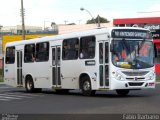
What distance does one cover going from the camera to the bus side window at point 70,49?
24219mm

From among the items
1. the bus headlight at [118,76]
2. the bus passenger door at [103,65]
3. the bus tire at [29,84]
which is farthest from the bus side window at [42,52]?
the bus headlight at [118,76]

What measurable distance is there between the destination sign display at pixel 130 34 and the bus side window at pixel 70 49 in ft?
8.38

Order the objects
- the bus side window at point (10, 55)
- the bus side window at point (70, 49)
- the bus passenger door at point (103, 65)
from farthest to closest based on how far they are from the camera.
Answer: the bus side window at point (10, 55), the bus side window at point (70, 49), the bus passenger door at point (103, 65)

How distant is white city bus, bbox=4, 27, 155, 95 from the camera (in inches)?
864

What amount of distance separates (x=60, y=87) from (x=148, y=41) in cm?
527

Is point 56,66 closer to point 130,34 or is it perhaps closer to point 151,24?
point 130,34

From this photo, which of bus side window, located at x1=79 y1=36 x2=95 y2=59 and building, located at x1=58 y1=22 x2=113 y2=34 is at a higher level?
building, located at x1=58 y1=22 x2=113 y2=34

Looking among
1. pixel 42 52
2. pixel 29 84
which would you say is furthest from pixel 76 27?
pixel 42 52

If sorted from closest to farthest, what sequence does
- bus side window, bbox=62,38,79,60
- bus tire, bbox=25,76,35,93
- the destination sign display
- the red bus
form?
the destination sign display
bus side window, bbox=62,38,79,60
bus tire, bbox=25,76,35,93
the red bus

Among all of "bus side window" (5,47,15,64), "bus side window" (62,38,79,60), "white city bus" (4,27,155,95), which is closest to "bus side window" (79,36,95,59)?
"white city bus" (4,27,155,95)

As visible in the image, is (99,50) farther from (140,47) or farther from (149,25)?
(149,25)

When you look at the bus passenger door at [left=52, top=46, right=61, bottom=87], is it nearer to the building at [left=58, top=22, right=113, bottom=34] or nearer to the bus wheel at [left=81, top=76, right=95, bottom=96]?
the bus wheel at [left=81, top=76, right=95, bottom=96]

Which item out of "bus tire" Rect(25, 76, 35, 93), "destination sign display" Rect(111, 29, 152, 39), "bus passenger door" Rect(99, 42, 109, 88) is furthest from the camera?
"bus tire" Rect(25, 76, 35, 93)

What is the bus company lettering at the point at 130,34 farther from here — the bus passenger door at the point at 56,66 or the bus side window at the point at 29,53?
the bus side window at the point at 29,53
